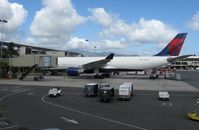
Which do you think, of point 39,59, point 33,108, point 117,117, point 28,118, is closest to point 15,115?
point 28,118

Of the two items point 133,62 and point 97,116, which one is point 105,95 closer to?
point 97,116

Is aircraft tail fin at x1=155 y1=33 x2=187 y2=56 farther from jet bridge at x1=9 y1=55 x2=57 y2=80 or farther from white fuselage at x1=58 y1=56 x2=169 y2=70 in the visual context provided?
jet bridge at x1=9 y1=55 x2=57 y2=80

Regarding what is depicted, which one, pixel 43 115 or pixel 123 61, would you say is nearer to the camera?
pixel 43 115

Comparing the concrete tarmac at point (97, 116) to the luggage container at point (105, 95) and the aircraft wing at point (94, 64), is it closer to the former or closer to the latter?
the luggage container at point (105, 95)

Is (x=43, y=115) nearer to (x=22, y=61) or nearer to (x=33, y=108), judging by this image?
(x=33, y=108)

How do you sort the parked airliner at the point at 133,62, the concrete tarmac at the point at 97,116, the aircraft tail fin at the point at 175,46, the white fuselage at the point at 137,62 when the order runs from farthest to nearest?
the aircraft tail fin at the point at 175,46, the white fuselage at the point at 137,62, the parked airliner at the point at 133,62, the concrete tarmac at the point at 97,116

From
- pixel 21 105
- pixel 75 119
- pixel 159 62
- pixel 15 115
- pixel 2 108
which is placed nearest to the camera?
pixel 75 119

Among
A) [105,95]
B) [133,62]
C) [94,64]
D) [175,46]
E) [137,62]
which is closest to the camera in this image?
[105,95]

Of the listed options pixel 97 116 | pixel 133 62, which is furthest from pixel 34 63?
pixel 97 116

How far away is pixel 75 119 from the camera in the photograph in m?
16.0

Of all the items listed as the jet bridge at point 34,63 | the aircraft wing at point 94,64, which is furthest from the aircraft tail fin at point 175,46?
the jet bridge at point 34,63

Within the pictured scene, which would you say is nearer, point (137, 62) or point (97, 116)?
point (97, 116)

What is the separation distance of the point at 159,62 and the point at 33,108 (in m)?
35.2

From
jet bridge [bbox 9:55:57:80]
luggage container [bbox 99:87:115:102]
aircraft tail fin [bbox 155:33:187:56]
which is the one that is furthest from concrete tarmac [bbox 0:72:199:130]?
aircraft tail fin [bbox 155:33:187:56]
